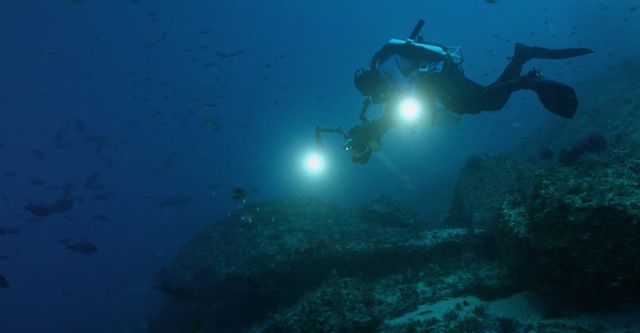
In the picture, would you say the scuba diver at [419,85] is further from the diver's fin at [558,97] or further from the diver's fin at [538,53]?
the diver's fin at [558,97]

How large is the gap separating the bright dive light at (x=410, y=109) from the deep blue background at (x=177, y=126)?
1156mm

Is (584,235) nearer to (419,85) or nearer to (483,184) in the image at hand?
(419,85)

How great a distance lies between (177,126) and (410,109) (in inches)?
4225

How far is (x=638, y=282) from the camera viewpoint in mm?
3646

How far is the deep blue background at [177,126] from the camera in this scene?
29.4m

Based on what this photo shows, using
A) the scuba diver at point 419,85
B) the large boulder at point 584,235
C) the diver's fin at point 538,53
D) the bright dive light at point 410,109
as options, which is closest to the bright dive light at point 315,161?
the scuba diver at point 419,85

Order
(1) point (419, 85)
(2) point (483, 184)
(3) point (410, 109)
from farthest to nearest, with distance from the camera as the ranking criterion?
(2) point (483, 184) → (1) point (419, 85) → (3) point (410, 109)

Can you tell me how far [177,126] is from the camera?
342ft

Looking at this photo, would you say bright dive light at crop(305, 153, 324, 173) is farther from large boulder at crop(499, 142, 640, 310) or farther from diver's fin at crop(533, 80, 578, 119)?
diver's fin at crop(533, 80, 578, 119)

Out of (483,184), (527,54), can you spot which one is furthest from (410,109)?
(483,184)

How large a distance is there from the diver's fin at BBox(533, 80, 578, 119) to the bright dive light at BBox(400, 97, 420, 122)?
1.97 metres

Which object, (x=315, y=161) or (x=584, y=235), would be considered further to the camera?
(x=315, y=161)

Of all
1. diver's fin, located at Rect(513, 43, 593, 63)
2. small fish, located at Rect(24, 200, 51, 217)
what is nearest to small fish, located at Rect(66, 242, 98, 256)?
small fish, located at Rect(24, 200, 51, 217)

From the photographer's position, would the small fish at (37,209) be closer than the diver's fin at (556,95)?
No
